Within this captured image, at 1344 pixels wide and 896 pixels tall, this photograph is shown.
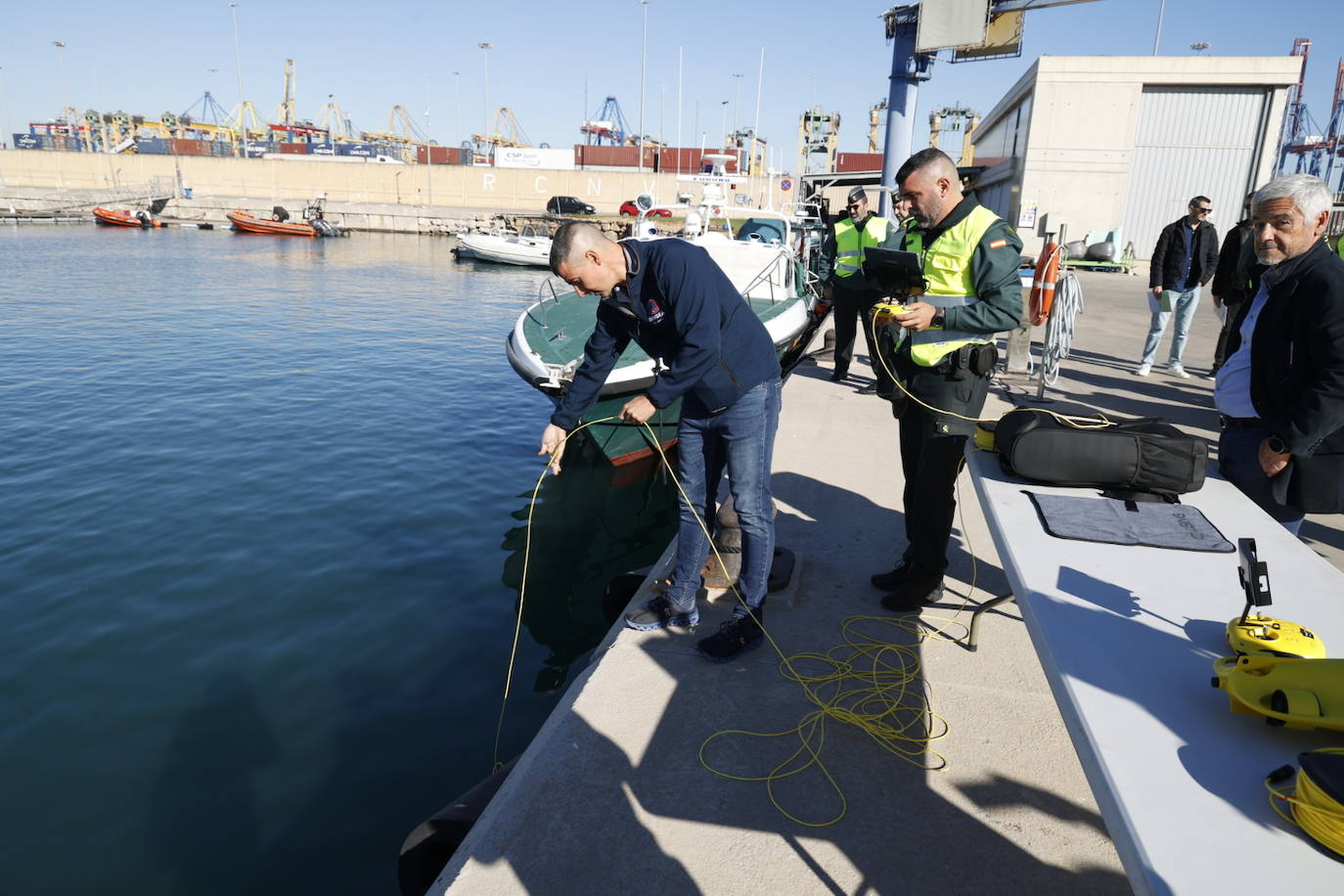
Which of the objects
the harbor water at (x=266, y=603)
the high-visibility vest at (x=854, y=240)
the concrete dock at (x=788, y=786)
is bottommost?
the harbor water at (x=266, y=603)

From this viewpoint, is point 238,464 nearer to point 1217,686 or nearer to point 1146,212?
point 1217,686

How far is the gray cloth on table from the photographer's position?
229cm

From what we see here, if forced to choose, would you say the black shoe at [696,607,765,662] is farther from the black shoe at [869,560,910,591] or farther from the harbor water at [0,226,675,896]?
the harbor water at [0,226,675,896]

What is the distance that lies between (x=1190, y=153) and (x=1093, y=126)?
2896 mm

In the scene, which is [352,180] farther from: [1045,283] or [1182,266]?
[1182,266]

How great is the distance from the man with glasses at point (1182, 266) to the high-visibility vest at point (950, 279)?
5.22 m

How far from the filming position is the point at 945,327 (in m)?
3.21

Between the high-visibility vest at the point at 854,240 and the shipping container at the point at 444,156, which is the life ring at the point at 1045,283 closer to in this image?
the high-visibility vest at the point at 854,240

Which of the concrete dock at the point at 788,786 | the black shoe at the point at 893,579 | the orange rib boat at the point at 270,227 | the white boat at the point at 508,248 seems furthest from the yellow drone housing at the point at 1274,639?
the orange rib boat at the point at 270,227

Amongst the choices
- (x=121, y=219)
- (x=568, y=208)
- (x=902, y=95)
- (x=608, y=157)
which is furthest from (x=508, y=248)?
(x=608, y=157)

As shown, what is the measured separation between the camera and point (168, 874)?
3113mm

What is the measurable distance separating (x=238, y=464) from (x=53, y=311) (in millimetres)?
11819

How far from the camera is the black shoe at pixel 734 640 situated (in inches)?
123

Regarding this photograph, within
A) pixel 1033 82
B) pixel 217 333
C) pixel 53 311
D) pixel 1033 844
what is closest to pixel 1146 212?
pixel 1033 82
